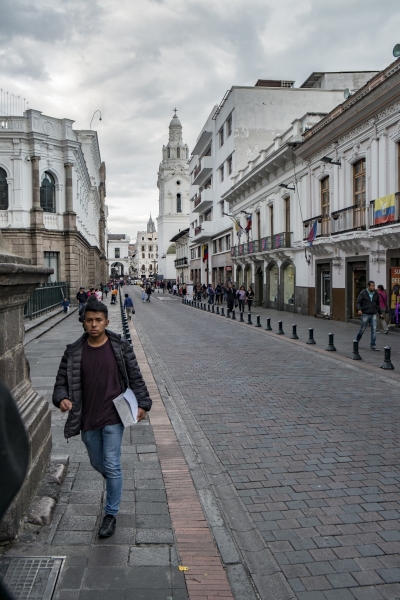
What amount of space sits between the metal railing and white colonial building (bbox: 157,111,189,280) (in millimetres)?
70044

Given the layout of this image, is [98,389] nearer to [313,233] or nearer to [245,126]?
[313,233]

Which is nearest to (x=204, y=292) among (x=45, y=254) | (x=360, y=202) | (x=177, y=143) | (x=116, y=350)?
(x=45, y=254)

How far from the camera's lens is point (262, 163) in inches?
1208

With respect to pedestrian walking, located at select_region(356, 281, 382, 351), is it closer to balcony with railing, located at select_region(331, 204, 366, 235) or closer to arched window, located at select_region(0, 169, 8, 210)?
balcony with railing, located at select_region(331, 204, 366, 235)

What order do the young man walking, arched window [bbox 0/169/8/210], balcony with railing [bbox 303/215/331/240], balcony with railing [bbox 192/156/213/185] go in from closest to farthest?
the young man walking < balcony with railing [bbox 303/215/331/240] < arched window [bbox 0/169/8/210] < balcony with railing [bbox 192/156/213/185]

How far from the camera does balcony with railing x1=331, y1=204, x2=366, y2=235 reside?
19.4 meters

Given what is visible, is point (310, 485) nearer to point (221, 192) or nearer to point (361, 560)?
point (361, 560)

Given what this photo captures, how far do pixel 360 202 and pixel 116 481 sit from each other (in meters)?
18.4

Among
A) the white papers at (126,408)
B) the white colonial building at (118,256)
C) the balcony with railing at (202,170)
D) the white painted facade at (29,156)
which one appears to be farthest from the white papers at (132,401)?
the white colonial building at (118,256)

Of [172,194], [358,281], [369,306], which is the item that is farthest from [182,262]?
[369,306]

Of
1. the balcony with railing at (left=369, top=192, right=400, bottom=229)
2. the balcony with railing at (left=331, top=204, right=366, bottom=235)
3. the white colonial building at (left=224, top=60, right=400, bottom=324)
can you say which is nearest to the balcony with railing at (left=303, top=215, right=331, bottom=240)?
the white colonial building at (left=224, top=60, right=400, bottom=324)

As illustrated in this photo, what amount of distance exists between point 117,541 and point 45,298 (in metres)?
23.4

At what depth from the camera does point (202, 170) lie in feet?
169

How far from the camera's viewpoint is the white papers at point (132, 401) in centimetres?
387
